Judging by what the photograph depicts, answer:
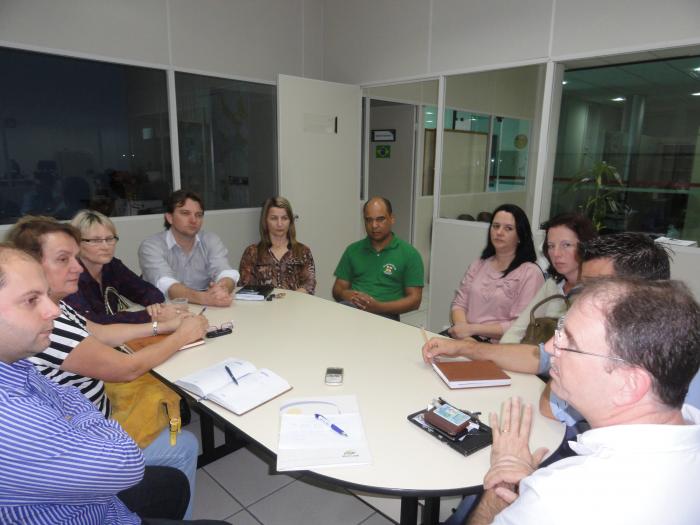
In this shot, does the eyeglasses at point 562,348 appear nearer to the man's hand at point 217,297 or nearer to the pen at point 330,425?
the pen at point 330,425

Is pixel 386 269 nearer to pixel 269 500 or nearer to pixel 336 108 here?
pixel 269 500

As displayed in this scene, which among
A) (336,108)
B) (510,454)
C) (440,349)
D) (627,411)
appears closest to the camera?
(627,411)

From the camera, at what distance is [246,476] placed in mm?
2268

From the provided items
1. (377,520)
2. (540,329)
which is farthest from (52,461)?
(540,329)

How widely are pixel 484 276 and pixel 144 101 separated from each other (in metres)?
3.07

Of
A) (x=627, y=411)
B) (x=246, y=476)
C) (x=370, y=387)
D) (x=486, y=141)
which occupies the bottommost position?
(x=246, y=476)

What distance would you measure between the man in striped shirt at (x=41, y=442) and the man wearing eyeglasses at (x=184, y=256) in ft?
4.82

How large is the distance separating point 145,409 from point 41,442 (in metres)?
0.77

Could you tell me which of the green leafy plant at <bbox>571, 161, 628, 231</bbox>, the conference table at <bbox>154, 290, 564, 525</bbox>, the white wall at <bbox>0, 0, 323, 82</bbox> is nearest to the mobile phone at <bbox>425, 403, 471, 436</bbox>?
the conference table at <bbox>154, 290, 564, 525</bbox>

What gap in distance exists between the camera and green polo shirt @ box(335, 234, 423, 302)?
3.00 meters

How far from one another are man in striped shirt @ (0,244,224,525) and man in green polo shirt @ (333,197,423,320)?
6.30ft

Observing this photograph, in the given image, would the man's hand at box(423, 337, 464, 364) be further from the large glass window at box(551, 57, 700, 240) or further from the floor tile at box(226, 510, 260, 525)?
the large glass window at box(551, 57, 700, 240)

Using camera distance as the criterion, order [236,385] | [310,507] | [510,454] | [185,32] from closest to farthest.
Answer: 1. [510,454]
2. [236,385]
3. [310,507]
4. [185,32]

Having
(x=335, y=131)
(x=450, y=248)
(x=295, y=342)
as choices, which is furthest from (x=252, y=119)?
(x=295, y=342)
